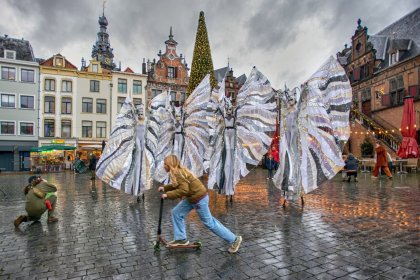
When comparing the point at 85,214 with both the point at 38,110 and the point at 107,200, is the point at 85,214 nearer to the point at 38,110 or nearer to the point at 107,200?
the point at 107,200

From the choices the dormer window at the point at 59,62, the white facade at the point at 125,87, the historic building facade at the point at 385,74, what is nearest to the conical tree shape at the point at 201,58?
the historic building facade at the point at 385,74

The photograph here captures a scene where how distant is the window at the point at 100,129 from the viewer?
128 ft

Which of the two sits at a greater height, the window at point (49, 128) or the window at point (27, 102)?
the window at point (27, 102)

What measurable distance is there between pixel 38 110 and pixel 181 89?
17.5 metres

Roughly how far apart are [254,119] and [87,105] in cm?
3367

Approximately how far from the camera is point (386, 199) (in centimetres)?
981

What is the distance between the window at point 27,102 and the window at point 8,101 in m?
0.79

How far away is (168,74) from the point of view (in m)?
41.5

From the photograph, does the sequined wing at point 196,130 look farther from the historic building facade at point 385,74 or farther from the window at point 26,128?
the window at point 26,128

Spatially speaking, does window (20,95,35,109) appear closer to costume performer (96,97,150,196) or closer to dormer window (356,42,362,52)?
costume performer (96,97,150,196)

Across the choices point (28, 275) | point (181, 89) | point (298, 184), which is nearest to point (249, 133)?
point (298, 184)

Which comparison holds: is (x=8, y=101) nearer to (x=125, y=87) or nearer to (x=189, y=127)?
(x=125, y=87)

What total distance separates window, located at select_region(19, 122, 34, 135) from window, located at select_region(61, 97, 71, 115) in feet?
12.4

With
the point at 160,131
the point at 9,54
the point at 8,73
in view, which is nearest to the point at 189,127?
the point at 160,131
